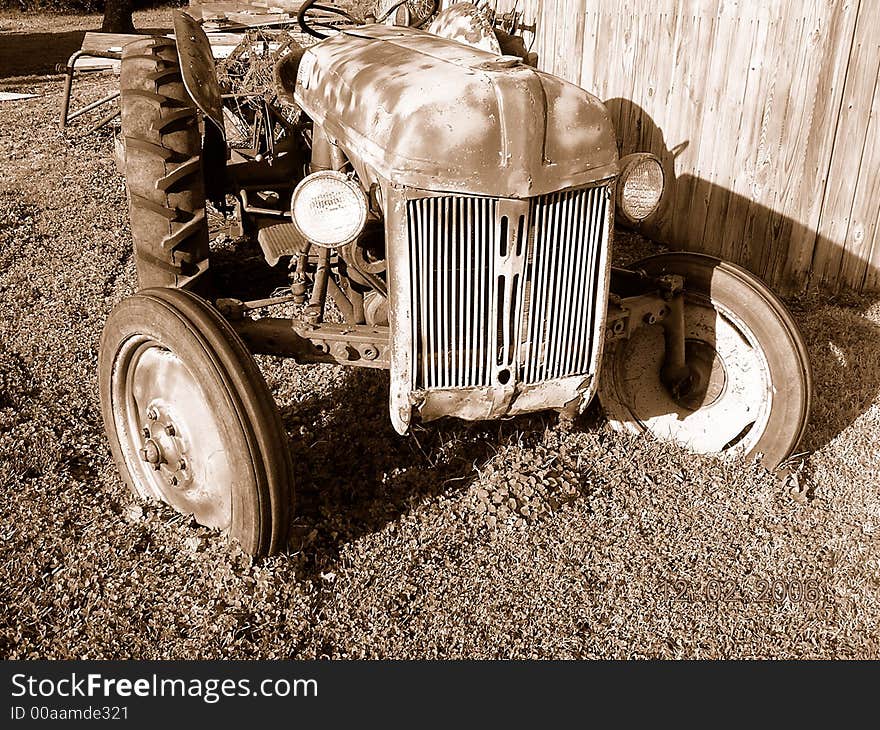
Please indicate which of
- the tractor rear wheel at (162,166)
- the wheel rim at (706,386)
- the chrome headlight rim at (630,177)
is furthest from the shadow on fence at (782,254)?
the tractor rear wheel at (162,166)

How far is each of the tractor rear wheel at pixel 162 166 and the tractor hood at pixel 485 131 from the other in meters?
1.17

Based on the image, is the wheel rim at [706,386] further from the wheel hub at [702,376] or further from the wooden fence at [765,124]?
the wooden fence at [765,124]

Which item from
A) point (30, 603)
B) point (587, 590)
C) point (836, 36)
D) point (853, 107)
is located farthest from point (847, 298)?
point (30, 603)

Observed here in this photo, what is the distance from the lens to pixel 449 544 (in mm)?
3229

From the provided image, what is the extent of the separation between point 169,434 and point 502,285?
4.38 ft

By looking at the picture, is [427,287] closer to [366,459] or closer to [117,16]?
[366,459]

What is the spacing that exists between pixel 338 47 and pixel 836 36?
272cm

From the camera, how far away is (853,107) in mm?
4656

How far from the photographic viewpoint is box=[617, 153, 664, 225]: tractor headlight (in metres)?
3.03

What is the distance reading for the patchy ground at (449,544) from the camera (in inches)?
112

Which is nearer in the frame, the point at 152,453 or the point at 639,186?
the point at 639,186

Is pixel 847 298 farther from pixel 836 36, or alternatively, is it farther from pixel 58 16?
pixel 58 16
